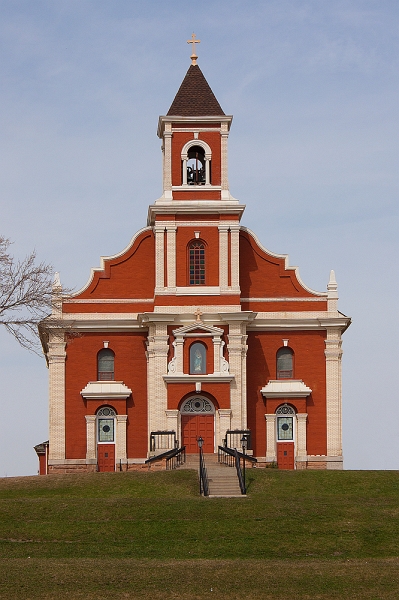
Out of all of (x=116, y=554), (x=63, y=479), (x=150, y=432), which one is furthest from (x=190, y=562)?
(x=150, y=432)

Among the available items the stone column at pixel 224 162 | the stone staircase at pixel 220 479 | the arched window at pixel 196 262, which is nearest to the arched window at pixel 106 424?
the stone staircase at pixel 220 479

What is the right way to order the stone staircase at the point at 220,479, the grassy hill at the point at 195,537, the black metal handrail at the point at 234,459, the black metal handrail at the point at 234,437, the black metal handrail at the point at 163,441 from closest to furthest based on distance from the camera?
1. the grassy hill at the point at 195,537
2. the stone staircase at the point at 220,479
3. the black metal handrail at the point at 234,459
4. the black metal handrail at the point at 234,437
5. the black metal handrail at the point at 163,441

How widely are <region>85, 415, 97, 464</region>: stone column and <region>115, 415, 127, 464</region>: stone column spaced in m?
1.00

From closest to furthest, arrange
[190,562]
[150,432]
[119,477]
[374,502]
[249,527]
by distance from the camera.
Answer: [190,562] → [249,527] → [374,502] → [119,477] → [150,432]

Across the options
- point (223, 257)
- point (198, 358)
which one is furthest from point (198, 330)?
point (223, 257)

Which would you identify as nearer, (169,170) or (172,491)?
(172,491)

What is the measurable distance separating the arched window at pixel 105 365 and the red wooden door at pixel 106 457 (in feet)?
9.87

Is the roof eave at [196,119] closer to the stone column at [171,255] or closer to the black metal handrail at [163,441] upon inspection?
the stone column at [171,255]

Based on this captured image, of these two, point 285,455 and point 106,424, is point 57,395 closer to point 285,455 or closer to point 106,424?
point 106,424

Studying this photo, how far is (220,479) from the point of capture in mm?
43094

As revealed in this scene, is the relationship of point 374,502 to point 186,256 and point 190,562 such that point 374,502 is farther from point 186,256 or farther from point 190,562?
point 186,256

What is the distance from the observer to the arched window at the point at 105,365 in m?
54.3

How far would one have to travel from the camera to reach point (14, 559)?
1224 inches

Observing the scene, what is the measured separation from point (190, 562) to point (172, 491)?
35.3 ft
